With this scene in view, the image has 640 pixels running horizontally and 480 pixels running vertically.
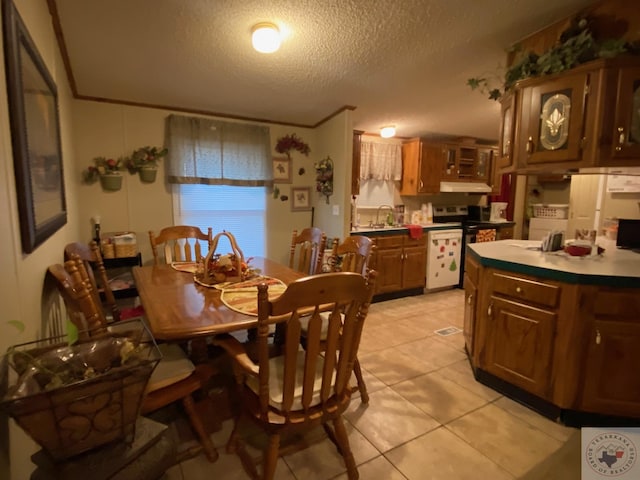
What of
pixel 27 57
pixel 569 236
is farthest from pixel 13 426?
pixel 569 236

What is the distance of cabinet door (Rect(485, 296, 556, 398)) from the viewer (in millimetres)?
1878

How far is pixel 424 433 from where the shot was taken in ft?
5.84

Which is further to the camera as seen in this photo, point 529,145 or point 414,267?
point 414,267

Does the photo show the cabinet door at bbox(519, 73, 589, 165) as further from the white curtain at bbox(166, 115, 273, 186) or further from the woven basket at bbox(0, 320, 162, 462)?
the white curtain at bbox(166, 115, 273, 186)

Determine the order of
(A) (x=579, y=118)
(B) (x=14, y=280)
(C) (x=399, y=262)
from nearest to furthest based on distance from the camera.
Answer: (B) (x=14, y=280) < (A) (x=579, y=118) < (C) (x=399, y=262)

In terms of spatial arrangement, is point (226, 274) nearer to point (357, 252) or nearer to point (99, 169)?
point (357, 252)

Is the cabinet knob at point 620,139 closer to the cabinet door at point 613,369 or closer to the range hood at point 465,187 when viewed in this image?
the cabinet door at point 613,369

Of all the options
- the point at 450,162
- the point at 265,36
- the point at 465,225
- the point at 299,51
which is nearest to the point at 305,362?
the point at 265,36

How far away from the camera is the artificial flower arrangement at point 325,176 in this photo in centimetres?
375

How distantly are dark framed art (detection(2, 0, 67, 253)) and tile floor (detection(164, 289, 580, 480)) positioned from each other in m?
1.29

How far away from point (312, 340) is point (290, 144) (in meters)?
3.12

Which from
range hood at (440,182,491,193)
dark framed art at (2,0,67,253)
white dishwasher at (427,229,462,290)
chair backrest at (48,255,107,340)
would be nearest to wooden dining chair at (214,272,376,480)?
chair backrest at (48,255,107,340)

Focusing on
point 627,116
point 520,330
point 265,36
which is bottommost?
point 520,330

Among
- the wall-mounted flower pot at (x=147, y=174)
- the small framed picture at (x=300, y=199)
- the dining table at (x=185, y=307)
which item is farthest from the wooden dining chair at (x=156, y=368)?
the small framed picture at (x=300, y=199)
